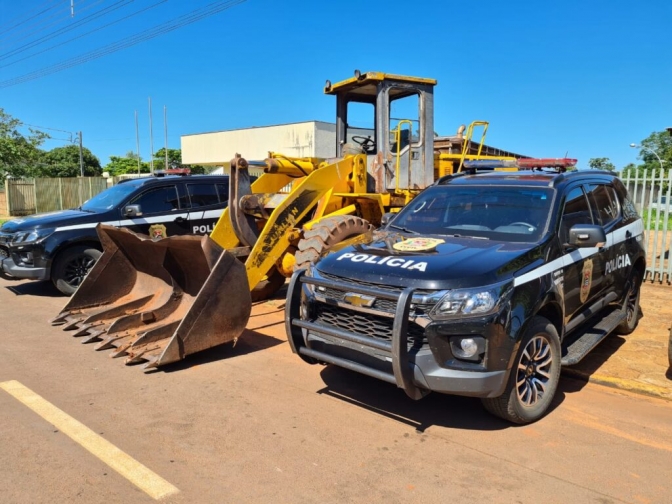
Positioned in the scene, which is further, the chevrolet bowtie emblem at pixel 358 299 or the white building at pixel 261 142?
the white building at pixel 261 142

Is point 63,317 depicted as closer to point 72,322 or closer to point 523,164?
point 72,322

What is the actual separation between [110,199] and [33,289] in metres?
2.15

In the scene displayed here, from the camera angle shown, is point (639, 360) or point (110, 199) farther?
point (110, 199)

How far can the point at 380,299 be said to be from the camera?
3969 millimetres

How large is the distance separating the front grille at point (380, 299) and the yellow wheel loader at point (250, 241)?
0.90 meters

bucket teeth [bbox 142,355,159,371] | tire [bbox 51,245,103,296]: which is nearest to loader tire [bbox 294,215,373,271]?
bucket teeth [bbox 142,355,159,371]

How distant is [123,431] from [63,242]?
18.7 ft

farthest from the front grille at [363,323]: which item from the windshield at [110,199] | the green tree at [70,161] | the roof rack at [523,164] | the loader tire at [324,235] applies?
the green tree at [70,161]

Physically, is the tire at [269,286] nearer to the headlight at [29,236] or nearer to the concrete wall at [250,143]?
the headlight at [29,236]

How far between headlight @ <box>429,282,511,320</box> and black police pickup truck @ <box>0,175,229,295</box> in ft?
22.2

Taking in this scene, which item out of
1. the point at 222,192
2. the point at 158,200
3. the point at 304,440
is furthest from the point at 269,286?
the point at 304,440

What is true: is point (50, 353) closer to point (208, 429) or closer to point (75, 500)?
point (208, 429)

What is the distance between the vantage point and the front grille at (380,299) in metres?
3.79

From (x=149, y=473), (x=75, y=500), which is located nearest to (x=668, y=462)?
(x=149, y=473)
